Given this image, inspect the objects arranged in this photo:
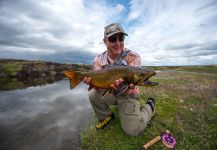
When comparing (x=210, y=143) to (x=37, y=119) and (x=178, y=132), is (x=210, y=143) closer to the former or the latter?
(x=178, y=132)

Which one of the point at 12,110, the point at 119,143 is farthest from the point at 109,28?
the point at 12,110

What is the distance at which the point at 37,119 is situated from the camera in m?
9.59

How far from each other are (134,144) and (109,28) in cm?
403

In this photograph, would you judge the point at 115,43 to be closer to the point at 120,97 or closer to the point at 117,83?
the point at 117,83

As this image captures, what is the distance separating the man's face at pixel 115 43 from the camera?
241 inches

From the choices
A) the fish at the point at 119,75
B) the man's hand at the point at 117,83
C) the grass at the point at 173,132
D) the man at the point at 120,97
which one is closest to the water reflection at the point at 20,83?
the man at the point at 120,97

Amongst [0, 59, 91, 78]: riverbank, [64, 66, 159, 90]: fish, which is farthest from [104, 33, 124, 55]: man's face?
[0, 59, 91, 78]: riverbank

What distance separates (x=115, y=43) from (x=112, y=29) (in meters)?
0.50

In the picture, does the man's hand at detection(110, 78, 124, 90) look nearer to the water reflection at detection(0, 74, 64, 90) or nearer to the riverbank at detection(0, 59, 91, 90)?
the riverbank at detection(0, 59, 91, 90)

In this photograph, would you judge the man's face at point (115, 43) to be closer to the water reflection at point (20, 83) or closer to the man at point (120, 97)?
the man at point (120, 97)

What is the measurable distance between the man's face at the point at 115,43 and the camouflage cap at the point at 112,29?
0.39ft

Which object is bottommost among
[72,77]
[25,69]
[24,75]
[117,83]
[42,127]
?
[24,75]

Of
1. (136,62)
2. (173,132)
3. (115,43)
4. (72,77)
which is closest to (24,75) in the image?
(72,77)

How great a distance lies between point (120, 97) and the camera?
620 centimetres
